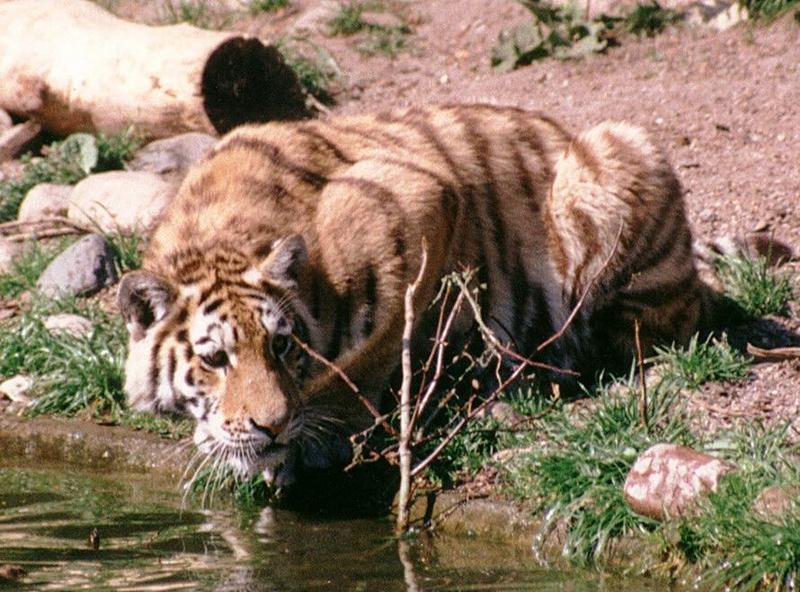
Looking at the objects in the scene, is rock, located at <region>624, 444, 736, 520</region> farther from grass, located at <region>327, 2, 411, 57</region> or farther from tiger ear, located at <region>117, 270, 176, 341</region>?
grass, located at <region>327, 2, 411, 57</region>

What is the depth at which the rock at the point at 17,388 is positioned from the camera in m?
6.99

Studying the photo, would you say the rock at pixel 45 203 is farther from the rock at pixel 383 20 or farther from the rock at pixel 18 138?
the rock at pixel 383 20

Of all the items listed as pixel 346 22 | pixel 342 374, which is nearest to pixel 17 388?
pixel 342 374

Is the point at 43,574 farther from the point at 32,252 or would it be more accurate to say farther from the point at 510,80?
the point at 510,80

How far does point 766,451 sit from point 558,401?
3.13ft

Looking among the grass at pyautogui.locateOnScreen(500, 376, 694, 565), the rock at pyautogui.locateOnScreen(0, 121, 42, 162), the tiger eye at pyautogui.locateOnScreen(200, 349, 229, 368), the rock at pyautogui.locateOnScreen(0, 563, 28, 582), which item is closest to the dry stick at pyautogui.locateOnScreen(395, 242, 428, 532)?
the grass at pyautogui.locateOnScreen(500, 376, 694, 565)

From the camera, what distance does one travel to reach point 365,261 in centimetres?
598

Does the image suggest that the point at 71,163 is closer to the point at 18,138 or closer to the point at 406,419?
the point at 18,138

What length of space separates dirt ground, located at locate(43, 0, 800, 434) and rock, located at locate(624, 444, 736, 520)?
1.76 meters

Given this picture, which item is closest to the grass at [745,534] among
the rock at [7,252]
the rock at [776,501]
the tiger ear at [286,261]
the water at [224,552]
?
the rock at [776,501]

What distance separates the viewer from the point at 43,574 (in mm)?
4957

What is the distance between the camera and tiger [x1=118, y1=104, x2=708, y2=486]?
557 cm

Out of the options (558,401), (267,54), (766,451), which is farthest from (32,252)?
(766,451)

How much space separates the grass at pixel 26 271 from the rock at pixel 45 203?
486 millimetres
